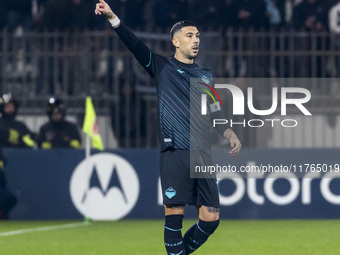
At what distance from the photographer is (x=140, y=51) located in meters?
7.16

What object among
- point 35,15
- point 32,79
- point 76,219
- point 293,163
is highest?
point 35,15

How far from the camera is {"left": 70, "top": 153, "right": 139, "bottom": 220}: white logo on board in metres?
12.5

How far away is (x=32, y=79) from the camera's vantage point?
46.4 feet

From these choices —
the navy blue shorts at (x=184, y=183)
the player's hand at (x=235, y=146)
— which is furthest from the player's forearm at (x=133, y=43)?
the player's hand at (x=235, y=146)

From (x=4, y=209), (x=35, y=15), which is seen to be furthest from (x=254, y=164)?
(x=35, y=15)

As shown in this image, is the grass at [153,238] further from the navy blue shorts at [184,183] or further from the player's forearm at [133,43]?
the player's forearm at [133,43]

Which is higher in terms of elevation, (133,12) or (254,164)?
(133,12)

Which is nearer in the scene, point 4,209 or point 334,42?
point 4,209

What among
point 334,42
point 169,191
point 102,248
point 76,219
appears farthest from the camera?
point 334,42

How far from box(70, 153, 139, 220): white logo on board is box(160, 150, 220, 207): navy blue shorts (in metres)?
5.36

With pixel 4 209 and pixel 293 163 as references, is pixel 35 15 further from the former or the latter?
pixel 293 163

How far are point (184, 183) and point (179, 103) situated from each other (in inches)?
26.0

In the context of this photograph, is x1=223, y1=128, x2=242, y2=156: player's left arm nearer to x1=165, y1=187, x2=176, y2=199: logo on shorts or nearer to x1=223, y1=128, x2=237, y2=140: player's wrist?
x1=223, y1=128, x2=237, y2=140: player's wrist

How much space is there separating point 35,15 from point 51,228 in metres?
5.22
